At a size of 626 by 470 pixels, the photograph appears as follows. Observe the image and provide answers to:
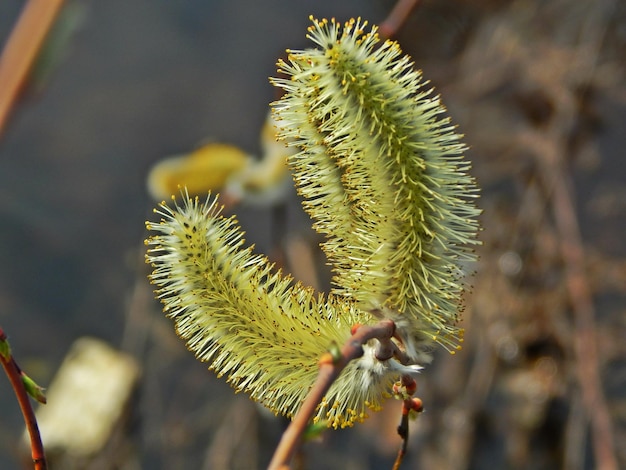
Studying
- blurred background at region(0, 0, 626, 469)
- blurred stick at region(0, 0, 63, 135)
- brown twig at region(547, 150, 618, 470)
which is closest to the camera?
blurred stick at region(0, 0, 63, 135)

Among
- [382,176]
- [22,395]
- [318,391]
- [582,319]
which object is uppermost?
[582,319]

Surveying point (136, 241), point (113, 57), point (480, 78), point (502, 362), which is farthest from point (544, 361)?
point (113, 57)

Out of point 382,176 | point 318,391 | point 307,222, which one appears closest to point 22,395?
point 318,391

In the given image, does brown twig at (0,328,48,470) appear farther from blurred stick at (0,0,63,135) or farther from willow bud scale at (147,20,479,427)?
blurred stick at (0,0,63,135)

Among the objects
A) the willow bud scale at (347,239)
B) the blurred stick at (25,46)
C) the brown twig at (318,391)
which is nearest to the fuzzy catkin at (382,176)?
the willow bud scale at (347,239)

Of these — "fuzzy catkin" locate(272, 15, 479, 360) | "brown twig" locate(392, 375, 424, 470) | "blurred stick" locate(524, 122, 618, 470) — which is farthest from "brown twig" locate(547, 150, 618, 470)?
"fuzzy catkin" locate(272, 15, 479, 360)

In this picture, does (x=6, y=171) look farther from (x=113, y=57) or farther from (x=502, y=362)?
(x=502, y=362)

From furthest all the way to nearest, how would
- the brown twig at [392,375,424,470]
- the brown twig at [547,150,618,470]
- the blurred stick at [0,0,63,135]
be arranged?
the brown twig at [547,150,618,470], the brown twig at [392,375,424,470], the blurred stick at [0,0,63,135]

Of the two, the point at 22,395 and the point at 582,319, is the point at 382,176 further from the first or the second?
the point at 582,319
